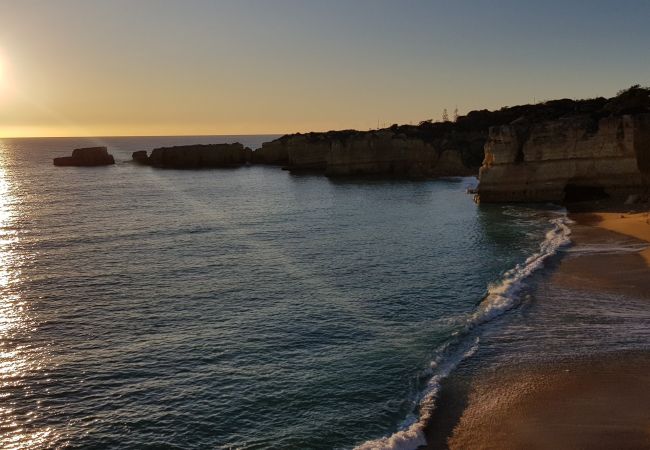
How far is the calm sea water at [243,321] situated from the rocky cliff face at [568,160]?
640cm

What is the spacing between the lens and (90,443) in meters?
14.5

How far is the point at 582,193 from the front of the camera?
174 feet

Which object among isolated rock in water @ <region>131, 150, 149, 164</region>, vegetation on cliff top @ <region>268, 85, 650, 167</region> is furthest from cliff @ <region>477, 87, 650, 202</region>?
isolated rock in water @ <region>131, 150, 149, 164</region>

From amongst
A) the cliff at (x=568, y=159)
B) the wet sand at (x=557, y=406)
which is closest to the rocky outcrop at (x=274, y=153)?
the cliff at (x=568, y=159)

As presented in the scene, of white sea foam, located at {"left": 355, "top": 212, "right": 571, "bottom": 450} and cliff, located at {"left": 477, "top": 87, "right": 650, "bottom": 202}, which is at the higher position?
cliff, located at {"left": 477, "top": 87, "right": 650, "bottom": 202}

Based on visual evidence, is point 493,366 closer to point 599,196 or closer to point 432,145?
point 599,196

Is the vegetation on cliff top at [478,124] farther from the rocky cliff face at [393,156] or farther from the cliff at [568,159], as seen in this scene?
the cliff at [568,159]

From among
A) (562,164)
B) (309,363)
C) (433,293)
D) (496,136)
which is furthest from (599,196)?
(309,363)

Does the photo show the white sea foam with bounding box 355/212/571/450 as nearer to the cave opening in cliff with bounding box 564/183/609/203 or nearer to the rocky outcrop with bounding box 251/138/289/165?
the cave opening in cliff with bounding box 564/183/609/203

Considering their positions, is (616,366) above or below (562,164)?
below

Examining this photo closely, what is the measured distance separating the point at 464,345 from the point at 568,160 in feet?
124

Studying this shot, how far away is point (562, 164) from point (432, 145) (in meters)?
41.4

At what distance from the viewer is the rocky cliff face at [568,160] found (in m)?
49.6

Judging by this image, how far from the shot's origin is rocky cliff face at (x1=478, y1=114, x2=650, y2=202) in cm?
4962
